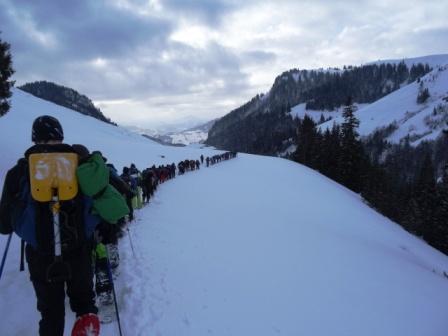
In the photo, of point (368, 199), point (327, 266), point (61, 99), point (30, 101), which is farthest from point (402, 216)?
point (61, 99)

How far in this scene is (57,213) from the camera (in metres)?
3.30

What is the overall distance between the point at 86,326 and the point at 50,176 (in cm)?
149

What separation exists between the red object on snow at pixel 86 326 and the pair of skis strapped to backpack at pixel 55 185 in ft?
1.64

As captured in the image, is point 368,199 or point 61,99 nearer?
point 368,199

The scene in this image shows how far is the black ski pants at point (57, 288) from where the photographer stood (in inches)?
132

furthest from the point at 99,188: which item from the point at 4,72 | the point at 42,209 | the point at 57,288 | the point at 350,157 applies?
the point at 350,157

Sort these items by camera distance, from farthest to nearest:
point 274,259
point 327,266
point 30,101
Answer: point 30,101 → point 327,266 → point 274,259

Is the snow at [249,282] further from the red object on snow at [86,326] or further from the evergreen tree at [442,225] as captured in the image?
the evergreen tree at [442,225]

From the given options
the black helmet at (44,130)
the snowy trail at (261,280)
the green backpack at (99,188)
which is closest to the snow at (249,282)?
the snowy trail at (261,280)

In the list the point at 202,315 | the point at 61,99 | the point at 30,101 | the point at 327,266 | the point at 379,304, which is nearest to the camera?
the point at 202,315

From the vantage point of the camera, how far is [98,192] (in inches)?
135

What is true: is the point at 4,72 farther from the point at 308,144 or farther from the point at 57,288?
the point at 308,144

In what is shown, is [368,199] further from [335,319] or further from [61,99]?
[61,99]

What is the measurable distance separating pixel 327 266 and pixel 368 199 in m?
35.0
